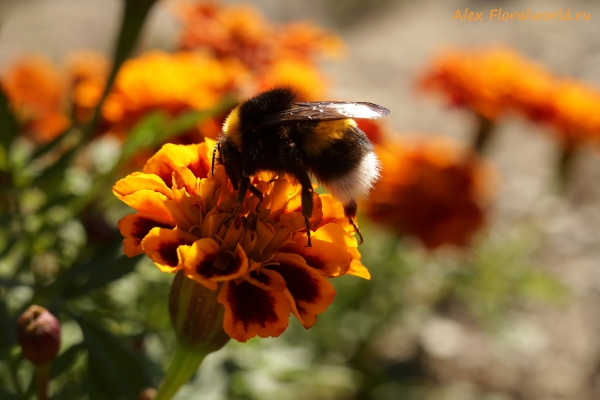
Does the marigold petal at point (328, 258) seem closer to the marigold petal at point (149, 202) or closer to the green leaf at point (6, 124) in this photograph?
the marigold petal at point (149, 202)

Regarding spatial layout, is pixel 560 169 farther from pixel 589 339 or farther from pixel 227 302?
pixel 227 302

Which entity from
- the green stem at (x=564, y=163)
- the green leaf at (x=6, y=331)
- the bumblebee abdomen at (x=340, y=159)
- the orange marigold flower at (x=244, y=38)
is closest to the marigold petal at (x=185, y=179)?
the bumblebee abdomen at (x=340, y=159)

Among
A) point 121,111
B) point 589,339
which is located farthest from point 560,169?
point 121,111

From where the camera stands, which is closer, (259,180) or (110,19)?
(259,180)

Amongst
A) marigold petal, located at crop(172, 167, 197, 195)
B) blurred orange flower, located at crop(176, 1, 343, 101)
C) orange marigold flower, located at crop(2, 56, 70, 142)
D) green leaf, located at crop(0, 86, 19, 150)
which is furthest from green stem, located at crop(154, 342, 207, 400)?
orange marigold flower, located at crop(2, 56, 70, 142)

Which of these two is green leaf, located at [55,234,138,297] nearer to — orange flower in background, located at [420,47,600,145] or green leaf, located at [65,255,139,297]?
green leaf, located at [65,255,139,297]

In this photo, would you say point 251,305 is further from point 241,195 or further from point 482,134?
point 482,134
